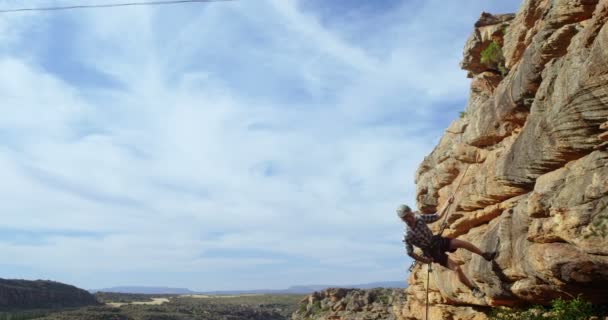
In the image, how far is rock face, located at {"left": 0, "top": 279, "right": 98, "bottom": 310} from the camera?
355 ft

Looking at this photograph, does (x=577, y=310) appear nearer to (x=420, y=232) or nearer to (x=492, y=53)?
(x=420, y=232)

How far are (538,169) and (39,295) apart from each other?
126m

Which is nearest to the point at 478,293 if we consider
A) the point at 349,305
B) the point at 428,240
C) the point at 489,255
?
the point at 489,255

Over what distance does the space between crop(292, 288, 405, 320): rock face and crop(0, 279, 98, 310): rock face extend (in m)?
67.8

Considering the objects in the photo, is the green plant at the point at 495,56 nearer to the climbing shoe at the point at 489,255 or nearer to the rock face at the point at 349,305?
the climbing shoe at the point at 489,255

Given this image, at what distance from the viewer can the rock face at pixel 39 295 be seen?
10825 centimetres

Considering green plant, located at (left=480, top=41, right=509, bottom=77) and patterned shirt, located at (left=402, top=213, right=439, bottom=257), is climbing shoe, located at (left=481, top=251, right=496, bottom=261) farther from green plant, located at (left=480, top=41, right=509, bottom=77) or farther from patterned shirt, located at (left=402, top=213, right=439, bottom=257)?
green plant, located at (left=480, top=41, right=509, bottom=77)

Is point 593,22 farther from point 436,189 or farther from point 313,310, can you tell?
point 313,310

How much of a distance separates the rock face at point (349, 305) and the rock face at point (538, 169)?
31.7 meters

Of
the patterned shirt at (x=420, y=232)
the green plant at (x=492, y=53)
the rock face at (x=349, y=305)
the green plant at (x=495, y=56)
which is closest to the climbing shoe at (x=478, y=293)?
the patterned shirt at (x=420, y=232)

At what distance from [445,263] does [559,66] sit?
7.27 metres

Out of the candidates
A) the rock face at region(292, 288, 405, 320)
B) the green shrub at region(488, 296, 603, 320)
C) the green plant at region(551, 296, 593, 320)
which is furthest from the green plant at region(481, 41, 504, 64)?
the rock face at region(292, 288, 405, 320)

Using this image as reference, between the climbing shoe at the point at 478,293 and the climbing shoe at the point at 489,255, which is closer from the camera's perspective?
the climbing shoe at the point at 489,255

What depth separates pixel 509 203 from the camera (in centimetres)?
1794
